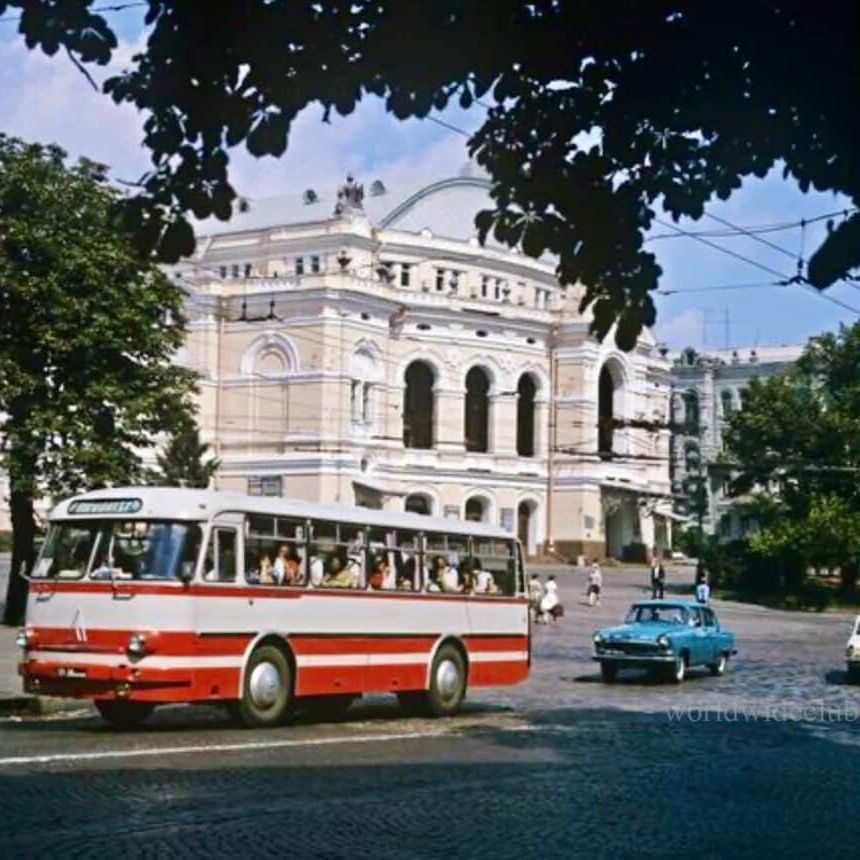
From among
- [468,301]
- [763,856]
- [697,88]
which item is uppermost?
[468,301]

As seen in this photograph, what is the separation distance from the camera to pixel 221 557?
60.1 feet

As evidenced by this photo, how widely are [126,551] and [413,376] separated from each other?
63017 mm

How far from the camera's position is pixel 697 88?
8633mm

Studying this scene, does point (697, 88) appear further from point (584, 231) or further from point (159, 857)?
point (159, 857)

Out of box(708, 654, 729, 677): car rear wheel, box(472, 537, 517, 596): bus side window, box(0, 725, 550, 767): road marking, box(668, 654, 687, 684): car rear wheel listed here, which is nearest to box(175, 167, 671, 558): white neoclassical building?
box(708, 654, 729, 677): car rear wheel

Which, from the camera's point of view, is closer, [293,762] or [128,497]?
[293,762]

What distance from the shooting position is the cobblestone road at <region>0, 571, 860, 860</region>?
1073cm

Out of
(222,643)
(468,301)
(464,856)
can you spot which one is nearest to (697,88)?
(464,856)

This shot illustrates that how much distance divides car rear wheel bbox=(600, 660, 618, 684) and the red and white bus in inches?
305

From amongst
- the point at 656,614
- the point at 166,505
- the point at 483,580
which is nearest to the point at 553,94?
the point at 166,505

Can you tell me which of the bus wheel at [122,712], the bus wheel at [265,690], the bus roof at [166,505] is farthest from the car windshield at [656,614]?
the bus wheel at [122,712]

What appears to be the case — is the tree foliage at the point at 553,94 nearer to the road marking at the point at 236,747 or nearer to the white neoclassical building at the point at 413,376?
the road marking at the point at 236,747

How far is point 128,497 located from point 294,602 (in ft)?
7.83

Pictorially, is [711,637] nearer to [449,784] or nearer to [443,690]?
[443,690]
